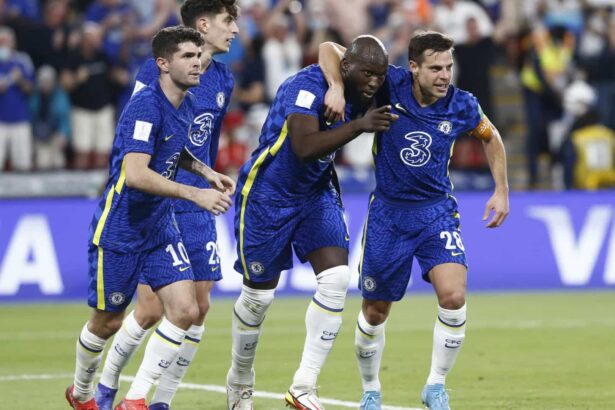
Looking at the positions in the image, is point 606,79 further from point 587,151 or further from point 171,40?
point 171,40

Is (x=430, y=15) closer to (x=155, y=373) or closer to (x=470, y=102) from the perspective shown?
(x=470, y=102)

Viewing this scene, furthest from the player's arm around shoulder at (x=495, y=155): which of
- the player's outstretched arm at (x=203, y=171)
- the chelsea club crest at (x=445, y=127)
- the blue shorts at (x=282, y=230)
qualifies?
the player's outstretched arm at (x=203, y=171)

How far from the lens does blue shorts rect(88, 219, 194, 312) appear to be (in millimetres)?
7734

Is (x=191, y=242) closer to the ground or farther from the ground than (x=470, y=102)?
closer to the ground

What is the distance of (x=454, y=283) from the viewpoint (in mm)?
8047

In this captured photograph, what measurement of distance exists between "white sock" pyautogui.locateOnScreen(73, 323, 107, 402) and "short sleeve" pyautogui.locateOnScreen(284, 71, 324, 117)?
1913 millimetres

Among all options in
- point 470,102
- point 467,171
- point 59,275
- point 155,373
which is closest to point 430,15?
point 467,171

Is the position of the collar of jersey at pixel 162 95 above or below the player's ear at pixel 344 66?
below

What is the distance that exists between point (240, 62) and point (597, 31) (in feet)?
20.7

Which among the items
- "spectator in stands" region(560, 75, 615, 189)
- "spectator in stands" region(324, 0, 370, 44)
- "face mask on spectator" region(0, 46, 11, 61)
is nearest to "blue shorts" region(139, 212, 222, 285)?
"face mask on spectator" region(0, 46, 11, 61)

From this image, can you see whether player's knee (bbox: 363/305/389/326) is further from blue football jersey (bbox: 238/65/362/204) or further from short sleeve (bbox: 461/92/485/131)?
short sleeve (bbox: 461/92/485/131)

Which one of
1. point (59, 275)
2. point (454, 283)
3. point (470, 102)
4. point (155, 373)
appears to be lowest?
point (59, 275)

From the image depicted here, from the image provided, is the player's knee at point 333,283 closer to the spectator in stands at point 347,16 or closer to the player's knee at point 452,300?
the player's knee at point 452,300

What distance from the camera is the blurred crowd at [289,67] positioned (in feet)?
60.1
